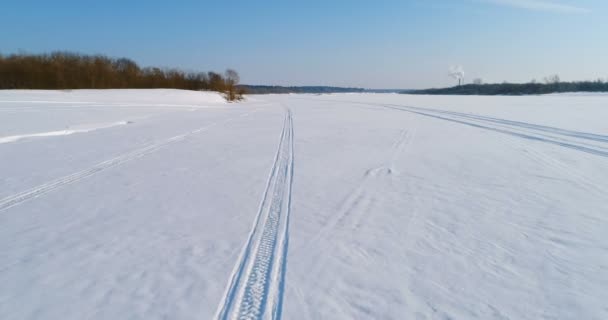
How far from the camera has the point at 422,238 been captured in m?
3.64

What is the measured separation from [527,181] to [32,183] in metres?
8.72

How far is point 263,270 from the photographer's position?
2982mm

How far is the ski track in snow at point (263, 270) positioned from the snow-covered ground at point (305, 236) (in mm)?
14

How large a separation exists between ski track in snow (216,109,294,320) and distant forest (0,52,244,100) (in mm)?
47447

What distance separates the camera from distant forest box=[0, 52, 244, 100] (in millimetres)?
38469

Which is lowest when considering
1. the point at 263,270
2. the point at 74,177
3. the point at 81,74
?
the point at 263,270

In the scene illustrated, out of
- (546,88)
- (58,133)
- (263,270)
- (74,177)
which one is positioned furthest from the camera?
(546,88)

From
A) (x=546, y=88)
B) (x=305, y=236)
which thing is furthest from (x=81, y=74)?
(x=546, y=88)

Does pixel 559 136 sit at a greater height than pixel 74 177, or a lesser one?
greater

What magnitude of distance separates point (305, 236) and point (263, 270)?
2.73 feet

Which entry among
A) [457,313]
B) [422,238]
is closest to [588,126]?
[422,238]

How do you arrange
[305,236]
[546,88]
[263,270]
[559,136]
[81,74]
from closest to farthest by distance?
[263,270] → [305,236] → [559,136] → [81,74] → [546,88]

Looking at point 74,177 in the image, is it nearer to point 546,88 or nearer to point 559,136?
point 559,136

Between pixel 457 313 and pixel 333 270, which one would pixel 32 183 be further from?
pixel 457 313
